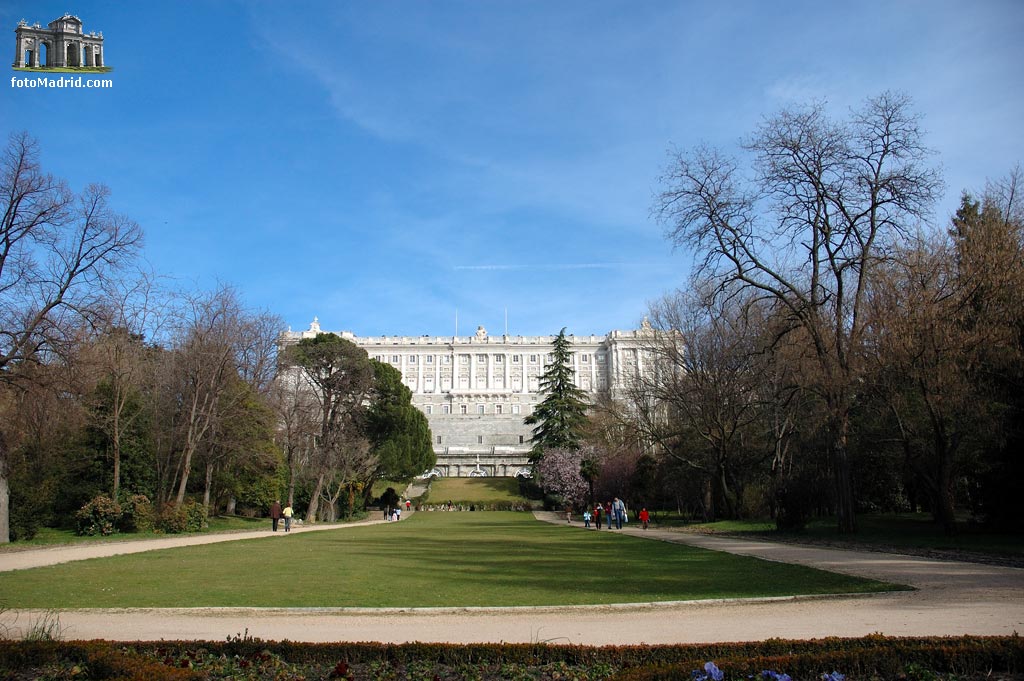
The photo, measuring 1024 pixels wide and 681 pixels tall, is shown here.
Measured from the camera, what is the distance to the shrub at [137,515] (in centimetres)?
2828

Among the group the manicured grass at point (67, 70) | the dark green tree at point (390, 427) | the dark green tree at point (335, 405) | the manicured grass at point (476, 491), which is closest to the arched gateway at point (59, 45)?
the manicured grass at point (67, 70)

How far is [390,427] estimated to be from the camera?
47.3 meters

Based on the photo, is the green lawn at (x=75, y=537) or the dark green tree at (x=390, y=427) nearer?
the green lawn at (x=75, y=537)

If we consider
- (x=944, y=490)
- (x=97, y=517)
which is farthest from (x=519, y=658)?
(x=97, y=517)

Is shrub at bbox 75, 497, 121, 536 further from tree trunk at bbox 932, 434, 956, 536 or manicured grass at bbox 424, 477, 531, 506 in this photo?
manicured grass at bbox 424, 477, 531, 506

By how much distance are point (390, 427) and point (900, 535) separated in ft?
106

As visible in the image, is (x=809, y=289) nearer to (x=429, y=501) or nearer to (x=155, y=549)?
(x=155, y=549)

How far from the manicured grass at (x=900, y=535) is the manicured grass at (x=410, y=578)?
17.2 feet

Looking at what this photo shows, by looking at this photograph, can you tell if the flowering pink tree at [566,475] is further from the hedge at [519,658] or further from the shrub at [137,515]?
the hedge at [519,658]

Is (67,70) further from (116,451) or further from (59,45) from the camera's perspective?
(116,451)

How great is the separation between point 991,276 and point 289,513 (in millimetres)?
26720

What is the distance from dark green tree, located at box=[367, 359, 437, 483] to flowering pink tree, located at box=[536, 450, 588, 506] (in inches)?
361

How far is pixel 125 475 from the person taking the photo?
3083cm

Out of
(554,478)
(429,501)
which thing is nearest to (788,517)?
(554,478)
